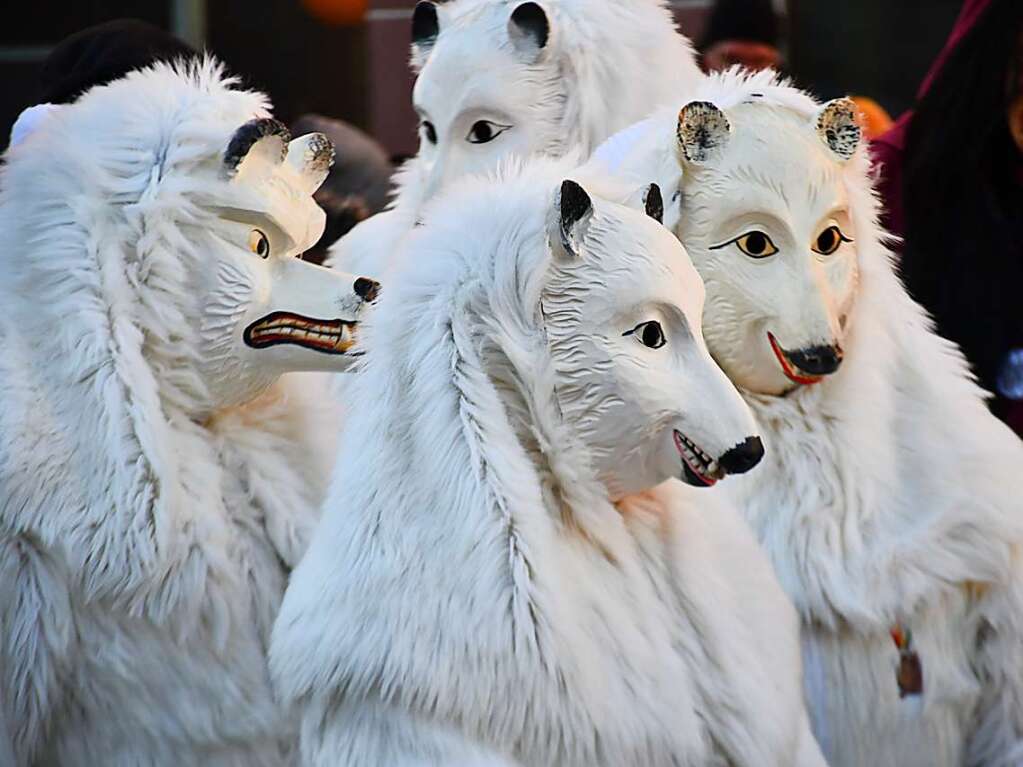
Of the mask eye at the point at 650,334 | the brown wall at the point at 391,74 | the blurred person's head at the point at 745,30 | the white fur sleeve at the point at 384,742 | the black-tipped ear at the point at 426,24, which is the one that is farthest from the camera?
the brown wall at the point at 391,74

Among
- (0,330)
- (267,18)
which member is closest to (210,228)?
(0,330)

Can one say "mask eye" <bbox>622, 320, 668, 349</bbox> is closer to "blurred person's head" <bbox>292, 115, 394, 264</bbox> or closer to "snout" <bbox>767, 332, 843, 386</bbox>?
"snout" <bbox>767, 332, 843, 386</bbox>

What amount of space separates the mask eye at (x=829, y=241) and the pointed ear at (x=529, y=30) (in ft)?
2.23

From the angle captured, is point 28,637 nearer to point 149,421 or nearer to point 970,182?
point 149,421

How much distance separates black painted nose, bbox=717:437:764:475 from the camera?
201 centimetres

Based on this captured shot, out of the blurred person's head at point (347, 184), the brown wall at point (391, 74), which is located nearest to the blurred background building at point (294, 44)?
the brown wall at point (391, 74)

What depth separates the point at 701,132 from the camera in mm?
2486

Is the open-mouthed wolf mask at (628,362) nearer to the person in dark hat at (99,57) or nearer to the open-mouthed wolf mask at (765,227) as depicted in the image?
the open-mouthed wolf mask at (765,227)

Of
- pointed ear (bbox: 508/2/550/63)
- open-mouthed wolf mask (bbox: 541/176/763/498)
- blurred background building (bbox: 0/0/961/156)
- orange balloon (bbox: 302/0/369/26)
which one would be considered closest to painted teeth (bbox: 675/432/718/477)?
open-mouthed wolf mask (bbox: 541/176/763/498)

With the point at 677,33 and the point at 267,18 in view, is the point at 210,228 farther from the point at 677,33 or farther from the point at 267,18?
the point at 267,18

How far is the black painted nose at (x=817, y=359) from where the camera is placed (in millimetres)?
2467

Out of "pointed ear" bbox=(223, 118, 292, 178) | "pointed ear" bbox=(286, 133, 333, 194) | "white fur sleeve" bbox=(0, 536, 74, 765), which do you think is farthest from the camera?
"pointed ear" bbox=(286, 133, 333, 194)

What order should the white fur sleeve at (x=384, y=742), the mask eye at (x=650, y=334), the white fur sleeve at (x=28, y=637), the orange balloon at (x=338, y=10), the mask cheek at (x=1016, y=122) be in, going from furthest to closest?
the orange balloon at (x=338, y=10)
the mask cheek at (x=1016, y=122)
the white fur sleeve at (x=28, y=637)
the mask eye at (x=650, y=334)
the white fur sleeve at (x=384, y=742)

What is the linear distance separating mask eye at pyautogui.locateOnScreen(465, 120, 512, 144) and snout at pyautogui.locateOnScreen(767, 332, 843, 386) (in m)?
0.70
